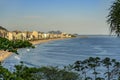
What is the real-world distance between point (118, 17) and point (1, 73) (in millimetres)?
2411

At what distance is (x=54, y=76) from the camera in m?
21.7

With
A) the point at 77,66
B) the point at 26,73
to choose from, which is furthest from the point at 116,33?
the point at 77,66

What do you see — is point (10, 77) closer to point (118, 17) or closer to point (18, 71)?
point (18, 71)

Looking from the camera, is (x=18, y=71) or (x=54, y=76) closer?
(x=18, y=71)

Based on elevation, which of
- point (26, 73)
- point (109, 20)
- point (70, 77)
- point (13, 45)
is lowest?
point (70, 77)

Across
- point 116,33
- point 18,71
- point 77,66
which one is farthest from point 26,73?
point 77,66

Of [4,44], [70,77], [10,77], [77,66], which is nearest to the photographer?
[10,77]

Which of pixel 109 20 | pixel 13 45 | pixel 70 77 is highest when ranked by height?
pixel 109 20

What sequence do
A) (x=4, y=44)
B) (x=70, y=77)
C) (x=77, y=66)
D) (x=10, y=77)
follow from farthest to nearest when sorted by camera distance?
(x=77, y=66) < (x=70, y=77) < (x=4, y=44) < (x=10, y=77)

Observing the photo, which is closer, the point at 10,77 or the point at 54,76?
the point at 10,77

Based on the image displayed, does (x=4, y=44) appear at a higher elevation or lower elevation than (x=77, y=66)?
higher

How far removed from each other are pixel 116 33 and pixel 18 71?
201cm

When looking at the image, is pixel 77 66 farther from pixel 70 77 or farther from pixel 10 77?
pixel 10 77

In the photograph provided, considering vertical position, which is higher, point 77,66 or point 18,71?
point 18,71
